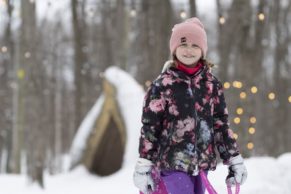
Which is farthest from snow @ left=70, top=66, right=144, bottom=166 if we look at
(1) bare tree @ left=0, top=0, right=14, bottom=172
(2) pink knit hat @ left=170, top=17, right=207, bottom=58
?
(1) bare tree @ left=0, top=0, right=14, bottom=172

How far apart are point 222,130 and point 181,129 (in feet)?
1.20

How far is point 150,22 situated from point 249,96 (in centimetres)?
766

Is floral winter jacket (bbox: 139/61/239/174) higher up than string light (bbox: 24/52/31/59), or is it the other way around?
string light (bbox: 24/52/31/59)

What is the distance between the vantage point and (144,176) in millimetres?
3412

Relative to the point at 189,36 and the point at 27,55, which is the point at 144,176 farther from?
the point at 27,55

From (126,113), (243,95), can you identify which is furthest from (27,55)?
(243,95)

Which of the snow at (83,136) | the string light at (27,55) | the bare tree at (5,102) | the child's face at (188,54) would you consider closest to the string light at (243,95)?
the snow at (83,136)

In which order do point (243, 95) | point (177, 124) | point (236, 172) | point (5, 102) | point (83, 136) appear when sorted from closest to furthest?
point (177, 124)
point (236, 172)
point (243, 95)
point (83, 136)
point (5, 102)

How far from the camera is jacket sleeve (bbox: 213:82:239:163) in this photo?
3.71 meters

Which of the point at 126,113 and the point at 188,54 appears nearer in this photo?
the point at 188,54

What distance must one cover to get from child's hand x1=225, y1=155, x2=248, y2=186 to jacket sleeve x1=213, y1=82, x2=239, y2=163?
47 millimetres

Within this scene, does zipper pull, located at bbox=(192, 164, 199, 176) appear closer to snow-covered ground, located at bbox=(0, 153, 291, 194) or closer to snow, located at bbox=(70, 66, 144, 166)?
snow-covered ground, located at bbox=(0, 153, 291, 194)

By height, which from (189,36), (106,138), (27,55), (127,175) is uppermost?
(27,55)

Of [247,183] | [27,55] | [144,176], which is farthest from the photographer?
[27,55]
